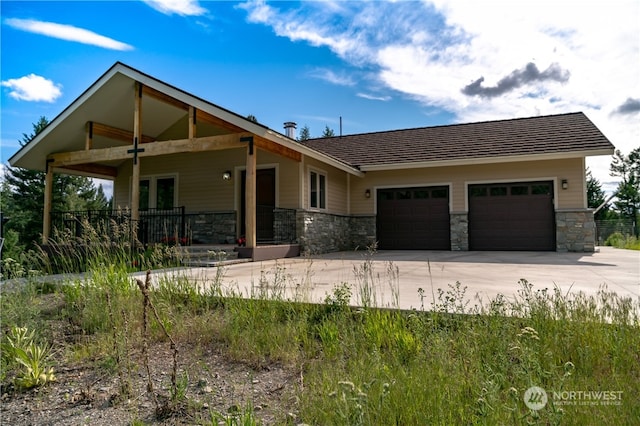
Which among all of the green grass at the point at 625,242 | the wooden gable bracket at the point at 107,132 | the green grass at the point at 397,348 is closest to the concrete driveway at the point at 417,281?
the green grass at the point at 397,348

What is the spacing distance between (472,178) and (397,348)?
11.4 metres

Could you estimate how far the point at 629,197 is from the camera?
3181 centimetres

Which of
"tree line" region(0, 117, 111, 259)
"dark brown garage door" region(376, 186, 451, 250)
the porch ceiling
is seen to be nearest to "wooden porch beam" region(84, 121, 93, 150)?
the porch ceiling

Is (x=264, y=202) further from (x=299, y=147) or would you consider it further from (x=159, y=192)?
(x=159, y=192)

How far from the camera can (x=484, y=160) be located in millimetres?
12133

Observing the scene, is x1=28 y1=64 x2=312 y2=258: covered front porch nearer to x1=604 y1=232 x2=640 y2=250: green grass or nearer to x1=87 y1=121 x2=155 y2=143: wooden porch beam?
x1=87 y1=121 x2=155 y2=143: wooden porch beam

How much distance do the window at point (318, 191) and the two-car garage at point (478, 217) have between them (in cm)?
246

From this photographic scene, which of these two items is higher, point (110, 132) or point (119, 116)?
point (119, 116)

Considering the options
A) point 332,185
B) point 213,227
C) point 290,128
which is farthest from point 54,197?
point 332,185

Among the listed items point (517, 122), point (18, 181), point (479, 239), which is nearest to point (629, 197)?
point (517, 122)

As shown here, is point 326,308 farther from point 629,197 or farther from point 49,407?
point 629,197

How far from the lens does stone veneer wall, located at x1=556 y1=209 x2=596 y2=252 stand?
37.6 ft

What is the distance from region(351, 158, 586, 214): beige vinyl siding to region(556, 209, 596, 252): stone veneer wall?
10.3 inches

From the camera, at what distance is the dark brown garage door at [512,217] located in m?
12.0
